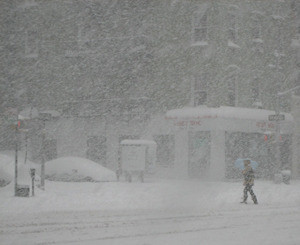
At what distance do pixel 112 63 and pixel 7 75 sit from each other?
27.9 feet

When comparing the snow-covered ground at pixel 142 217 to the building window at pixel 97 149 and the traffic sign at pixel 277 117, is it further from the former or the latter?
the building window at pixel 97 149

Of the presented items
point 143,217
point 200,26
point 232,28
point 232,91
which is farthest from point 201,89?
point 143,217

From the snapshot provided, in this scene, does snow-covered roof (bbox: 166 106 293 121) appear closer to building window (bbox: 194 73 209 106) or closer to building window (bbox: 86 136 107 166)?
building window (bbox: 194 73 209 106)

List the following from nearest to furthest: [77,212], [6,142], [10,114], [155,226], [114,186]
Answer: [155,226]
[77,212]
[10,114]
[114,186]
[6,142]

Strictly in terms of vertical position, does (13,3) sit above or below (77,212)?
above

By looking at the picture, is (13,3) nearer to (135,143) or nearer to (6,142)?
(6,142)

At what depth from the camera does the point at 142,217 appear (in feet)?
40.2

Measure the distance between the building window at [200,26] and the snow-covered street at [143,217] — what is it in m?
12.0

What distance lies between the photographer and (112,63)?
3177 cm

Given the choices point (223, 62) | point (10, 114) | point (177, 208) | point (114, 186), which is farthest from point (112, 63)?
point (177, 208)

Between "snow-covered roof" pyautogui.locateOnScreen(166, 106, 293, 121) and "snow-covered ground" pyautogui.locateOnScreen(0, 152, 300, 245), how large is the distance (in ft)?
27.5

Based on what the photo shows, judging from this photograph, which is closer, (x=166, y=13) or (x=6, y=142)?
(x=166, y=13)

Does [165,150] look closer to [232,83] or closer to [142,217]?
[232,83]

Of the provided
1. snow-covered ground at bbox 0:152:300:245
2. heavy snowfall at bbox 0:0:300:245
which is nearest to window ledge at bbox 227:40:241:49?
heavy snowfall at bbox 0:0:300:245
